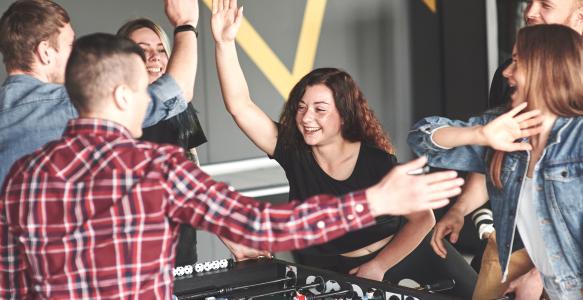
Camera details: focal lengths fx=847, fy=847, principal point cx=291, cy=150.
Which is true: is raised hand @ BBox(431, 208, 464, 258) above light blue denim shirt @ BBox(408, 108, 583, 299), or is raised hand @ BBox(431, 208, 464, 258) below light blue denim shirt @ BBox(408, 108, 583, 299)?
below

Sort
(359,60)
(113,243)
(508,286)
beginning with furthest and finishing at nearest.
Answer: (359,60)
(508,286)
(113,243)

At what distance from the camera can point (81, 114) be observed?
6.31ft

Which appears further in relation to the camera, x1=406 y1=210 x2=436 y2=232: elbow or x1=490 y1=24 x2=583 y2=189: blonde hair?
x1=406 y1=210 x2=436 y2=232: elbow

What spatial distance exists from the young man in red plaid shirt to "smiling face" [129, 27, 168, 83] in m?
1.67

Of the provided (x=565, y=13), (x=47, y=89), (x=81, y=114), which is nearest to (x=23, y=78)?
(x=47, y=89)

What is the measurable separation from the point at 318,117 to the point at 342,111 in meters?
0.12

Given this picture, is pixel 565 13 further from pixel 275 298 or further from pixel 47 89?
pixel 47 89

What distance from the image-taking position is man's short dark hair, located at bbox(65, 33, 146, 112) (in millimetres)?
1884

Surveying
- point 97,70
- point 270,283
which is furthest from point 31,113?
point 270,283

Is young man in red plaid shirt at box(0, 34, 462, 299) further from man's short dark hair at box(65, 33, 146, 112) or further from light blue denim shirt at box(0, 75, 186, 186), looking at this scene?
light blue denim shirt at box(0, 75, 186, 186)

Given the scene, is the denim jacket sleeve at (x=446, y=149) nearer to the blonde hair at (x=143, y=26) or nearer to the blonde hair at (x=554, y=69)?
the blonde hair at (x=554, y=69)

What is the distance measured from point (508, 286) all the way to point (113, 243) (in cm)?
154

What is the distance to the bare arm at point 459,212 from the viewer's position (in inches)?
115

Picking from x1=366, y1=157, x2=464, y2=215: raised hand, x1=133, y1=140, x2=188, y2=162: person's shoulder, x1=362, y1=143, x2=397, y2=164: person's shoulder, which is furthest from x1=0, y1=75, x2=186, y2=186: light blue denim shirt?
x1=362, y1=143, x2=397, y2=164: person's shoulder
